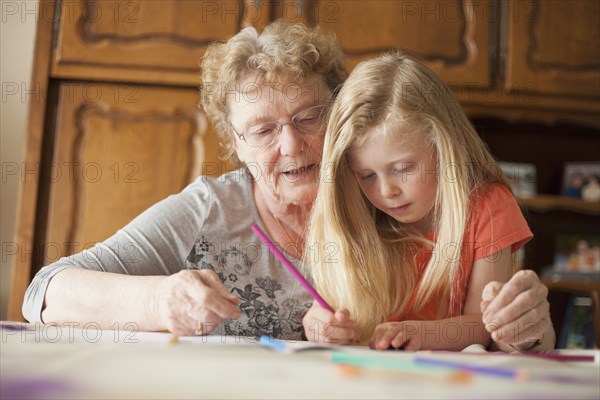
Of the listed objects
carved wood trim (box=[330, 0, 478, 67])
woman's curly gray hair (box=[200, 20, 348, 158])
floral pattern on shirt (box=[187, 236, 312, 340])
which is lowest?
floral pattern on shirt (box=[187, 236, 312, 340])

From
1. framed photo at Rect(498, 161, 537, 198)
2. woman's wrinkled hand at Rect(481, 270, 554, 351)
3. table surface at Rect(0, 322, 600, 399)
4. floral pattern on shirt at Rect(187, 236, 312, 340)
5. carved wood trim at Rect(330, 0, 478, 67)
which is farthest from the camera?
framed photo at Rect(498, 161, 537, 198)

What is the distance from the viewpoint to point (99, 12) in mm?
2193

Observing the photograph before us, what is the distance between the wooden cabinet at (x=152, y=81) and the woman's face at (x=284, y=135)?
867 millimetres

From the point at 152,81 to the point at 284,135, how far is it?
1.02 m

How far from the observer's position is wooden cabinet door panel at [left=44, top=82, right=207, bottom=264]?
2170 millimetres

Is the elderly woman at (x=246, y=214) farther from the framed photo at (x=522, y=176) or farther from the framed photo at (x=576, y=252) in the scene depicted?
the framed photo at (x=576, y=252)

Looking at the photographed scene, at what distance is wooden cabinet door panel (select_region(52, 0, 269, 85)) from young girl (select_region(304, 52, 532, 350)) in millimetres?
1074

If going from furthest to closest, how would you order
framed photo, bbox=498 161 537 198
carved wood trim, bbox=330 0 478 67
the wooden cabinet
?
framed photo, bbox=498 161 537 198 < carved wood trim, bbox=330 0 478 67 < the wooden cabinet

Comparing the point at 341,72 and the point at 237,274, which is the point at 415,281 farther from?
the point at 341,72

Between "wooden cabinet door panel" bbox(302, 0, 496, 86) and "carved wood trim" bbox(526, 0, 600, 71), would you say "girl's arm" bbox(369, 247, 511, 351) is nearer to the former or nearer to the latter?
"wooden cabinet door panel" bbox(302, 0, 496, 86)

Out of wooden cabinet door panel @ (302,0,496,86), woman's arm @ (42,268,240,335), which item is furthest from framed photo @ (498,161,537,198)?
woman's arm @ (42,268,240,335)

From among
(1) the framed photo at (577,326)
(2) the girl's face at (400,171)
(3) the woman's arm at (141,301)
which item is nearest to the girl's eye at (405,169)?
(2) the girl's face at (400,171)

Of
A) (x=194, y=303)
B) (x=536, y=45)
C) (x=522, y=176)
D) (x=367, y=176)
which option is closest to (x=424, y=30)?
(x=536, y=45)

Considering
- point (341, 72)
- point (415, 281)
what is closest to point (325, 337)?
point (415, 281)
